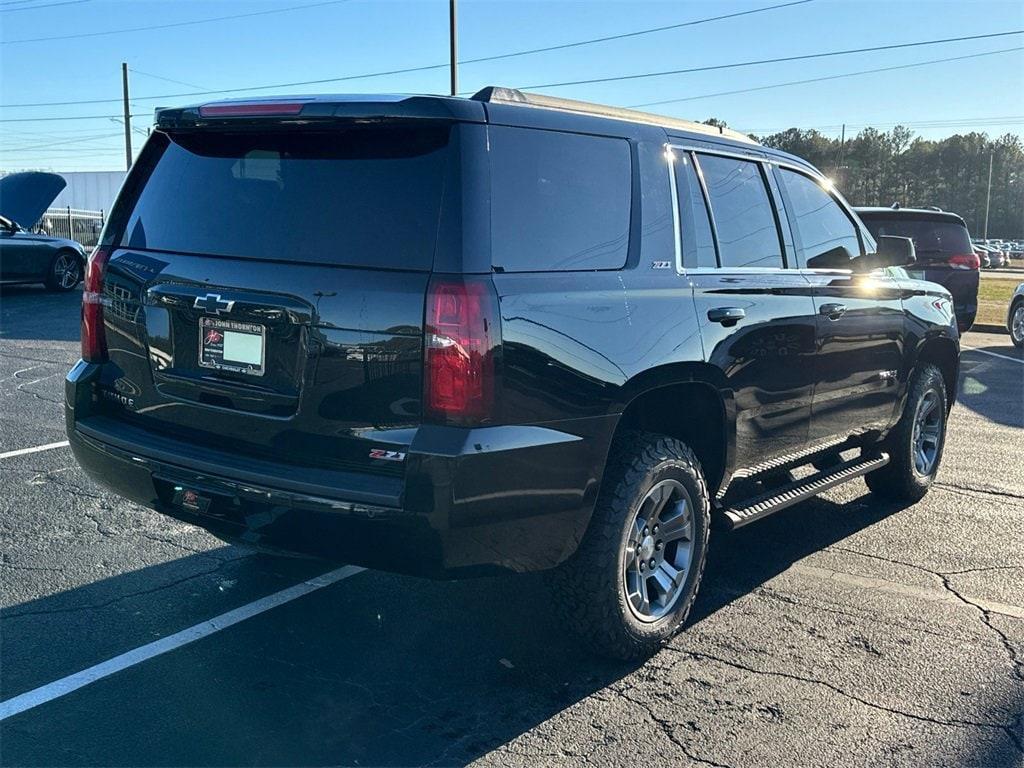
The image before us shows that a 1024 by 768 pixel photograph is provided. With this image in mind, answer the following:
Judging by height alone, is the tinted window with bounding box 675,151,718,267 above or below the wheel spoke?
above

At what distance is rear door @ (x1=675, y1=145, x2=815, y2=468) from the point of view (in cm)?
406

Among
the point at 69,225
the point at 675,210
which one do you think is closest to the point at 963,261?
the point at 675,210

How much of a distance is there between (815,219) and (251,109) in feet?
9.89

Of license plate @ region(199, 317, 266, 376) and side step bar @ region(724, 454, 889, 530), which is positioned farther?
side step bar @ region(724, 454, 889, 530)

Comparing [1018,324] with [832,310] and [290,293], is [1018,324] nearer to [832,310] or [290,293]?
[832,310]

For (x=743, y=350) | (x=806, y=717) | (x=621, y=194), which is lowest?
(x=806, y=717)

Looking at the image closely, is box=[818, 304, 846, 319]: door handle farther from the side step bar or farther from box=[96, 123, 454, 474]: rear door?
box=[96, 123, 454, 474]: rear door

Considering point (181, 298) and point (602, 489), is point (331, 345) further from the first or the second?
point (602, 489)

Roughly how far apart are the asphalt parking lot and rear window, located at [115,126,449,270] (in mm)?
1488

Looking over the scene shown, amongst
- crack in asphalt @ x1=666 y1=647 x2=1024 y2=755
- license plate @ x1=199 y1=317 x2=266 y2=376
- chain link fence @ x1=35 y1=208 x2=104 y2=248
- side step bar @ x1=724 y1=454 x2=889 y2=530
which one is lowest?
crack in asphalt @ x1=666 y1=647 x2=1024 y2=755

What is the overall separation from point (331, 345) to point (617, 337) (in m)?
1.00

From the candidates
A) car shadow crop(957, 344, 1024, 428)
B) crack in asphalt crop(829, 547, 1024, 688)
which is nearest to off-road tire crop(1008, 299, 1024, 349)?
car shadow crop(957, 344, 1024, 428)

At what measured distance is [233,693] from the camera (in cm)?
337

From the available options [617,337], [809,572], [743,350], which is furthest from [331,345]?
[809,572]
